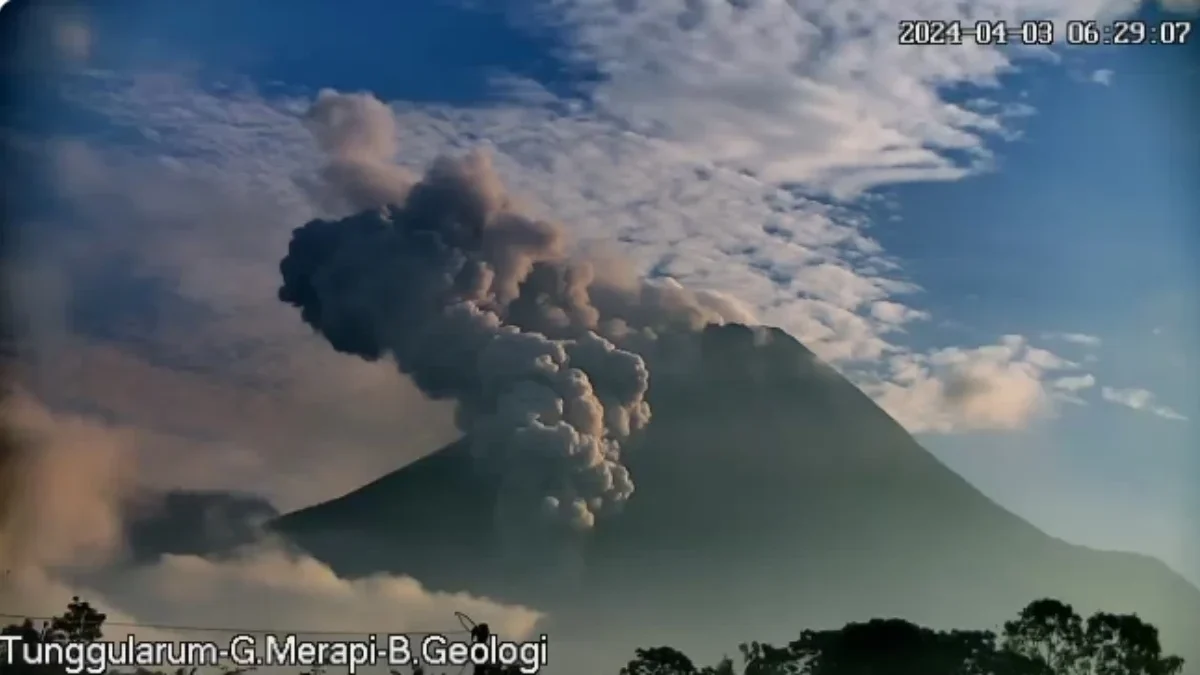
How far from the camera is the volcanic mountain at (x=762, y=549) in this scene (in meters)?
3.52

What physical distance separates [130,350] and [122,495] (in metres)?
0.45

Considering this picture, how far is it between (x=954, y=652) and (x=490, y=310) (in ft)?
5.84

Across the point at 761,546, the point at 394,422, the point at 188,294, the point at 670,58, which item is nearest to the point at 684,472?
the point at 761,546

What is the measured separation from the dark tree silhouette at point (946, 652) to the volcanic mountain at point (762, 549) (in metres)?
0.04

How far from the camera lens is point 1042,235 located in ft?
12.0

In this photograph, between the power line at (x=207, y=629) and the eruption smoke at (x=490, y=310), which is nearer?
the power line at (x=207, y=629)

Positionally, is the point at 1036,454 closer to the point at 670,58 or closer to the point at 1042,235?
the point at 1042,235

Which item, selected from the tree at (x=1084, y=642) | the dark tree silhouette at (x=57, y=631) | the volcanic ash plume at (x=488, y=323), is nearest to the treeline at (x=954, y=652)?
the tree at (x=1084, y=642)

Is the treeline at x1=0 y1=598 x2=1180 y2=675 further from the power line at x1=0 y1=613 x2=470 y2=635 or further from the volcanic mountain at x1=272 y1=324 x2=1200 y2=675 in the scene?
the power line at x1=0 y1=613 x2=470 y2=635

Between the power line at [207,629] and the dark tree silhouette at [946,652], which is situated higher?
the power line at [207,629]

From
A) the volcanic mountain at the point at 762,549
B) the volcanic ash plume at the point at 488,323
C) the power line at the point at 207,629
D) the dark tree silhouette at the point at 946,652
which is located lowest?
the dark tree silhouette at the point at 946,652

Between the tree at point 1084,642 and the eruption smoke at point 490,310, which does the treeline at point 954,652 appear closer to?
the tree at point 1084,642

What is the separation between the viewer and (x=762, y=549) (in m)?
3.58

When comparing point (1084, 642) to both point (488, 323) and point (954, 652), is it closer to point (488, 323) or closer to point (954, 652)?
point (954, 652)
